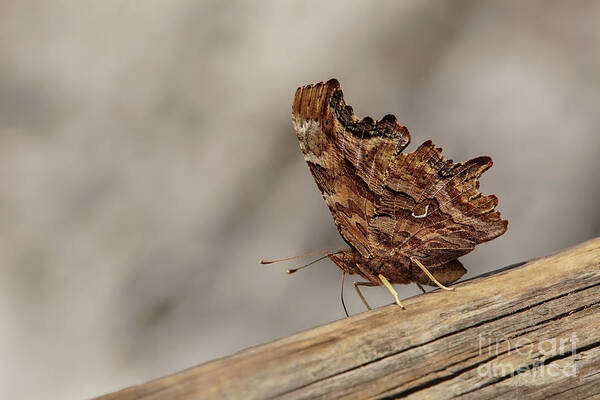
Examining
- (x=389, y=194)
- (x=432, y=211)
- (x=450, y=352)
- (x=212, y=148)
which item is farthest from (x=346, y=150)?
(x=212, y=148)

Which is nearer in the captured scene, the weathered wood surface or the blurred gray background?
the weathered wood surface

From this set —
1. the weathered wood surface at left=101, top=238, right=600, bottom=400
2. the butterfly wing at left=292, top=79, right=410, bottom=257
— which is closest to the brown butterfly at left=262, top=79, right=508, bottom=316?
the butterfly wing at left=292, top=79, right=410, bottom=257

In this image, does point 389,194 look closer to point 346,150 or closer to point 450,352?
point 346,150

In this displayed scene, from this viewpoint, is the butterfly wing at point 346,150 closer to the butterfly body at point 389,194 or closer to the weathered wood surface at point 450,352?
the butterfly body at point 389,194

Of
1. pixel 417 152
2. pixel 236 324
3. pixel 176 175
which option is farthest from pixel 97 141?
pixel 417 152

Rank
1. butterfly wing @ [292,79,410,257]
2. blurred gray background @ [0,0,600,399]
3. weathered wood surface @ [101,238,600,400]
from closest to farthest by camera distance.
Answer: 1. weathered wood surface @ [101,238,600,400]
2. butterfly wing @ [292,79,410,257]
3. blurred gray background @ [0,0,600,399]

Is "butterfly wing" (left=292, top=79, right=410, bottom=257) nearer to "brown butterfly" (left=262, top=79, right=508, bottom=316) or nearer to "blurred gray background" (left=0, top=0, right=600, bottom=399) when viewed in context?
"brown butterfly" (left=262, top=79, right=508, bottom=316)
